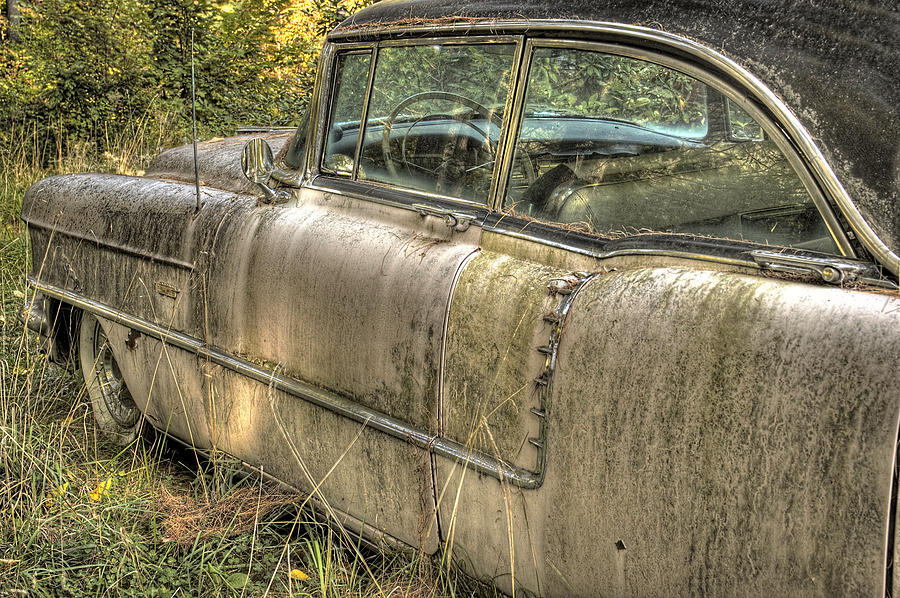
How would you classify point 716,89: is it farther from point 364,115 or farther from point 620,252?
point 364,115

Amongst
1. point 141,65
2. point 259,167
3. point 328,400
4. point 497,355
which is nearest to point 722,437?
point 497,355

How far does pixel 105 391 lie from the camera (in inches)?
156

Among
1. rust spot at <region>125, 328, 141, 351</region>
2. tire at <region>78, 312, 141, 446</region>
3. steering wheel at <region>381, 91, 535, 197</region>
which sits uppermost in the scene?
steering wheel at <region>381, 91, 535, 197</region>

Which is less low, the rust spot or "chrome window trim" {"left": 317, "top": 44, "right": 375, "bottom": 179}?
"chrome window trim" {"left": 317, "top": 44, "right": 375, "bottom": 179}

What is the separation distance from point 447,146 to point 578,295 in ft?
2.58

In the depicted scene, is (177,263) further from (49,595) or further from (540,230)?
(540,230)

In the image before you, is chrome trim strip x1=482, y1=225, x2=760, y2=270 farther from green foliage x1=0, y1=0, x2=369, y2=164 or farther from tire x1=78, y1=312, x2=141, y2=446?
green foliage x1=0, y1=0, x2=369, y2=164

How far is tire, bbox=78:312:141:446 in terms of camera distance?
386 centimetres

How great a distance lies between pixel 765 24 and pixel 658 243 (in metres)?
0.52

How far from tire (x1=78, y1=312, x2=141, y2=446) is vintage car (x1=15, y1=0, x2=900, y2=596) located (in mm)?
859

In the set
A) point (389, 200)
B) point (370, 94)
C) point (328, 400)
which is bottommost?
point (328, 400)

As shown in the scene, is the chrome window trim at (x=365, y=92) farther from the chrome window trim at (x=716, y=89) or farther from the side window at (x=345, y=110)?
the chrome window trim at (x=716, y=89)

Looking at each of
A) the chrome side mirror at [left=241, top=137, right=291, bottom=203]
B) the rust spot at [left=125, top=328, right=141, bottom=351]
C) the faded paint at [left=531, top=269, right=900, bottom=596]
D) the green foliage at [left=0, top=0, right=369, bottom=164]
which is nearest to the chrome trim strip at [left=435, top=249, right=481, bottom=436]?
the faded paint at [left=531, top=269, right=900, bottom=596]

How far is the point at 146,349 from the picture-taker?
3346 mm
